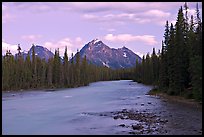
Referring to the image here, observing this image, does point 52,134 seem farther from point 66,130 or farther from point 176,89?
point 176,89

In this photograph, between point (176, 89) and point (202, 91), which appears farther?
point (176, 89)

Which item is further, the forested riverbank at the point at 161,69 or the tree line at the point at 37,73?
the tree line at the point at 37,73

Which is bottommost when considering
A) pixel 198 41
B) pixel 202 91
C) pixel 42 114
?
pixel 42 114

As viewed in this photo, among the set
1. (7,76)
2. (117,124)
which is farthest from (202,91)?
(7,76)

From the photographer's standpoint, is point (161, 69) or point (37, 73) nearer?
point (161, 69)

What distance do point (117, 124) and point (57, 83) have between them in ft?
262

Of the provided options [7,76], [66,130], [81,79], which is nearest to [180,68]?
[66,130]

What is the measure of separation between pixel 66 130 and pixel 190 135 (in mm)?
9269

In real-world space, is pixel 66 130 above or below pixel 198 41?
below

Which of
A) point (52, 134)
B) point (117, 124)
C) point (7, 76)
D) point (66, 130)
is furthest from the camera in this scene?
point (7, 76)

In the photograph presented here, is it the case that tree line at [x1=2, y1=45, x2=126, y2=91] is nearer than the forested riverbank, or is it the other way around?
the forested riverbank

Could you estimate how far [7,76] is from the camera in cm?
8594

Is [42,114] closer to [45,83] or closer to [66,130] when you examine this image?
[66,130]

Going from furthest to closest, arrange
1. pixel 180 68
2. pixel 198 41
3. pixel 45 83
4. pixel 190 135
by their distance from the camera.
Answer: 1. pixel 45 83
2. pixel 180 68
3. pixel 198 41
4. pixel 190 135
